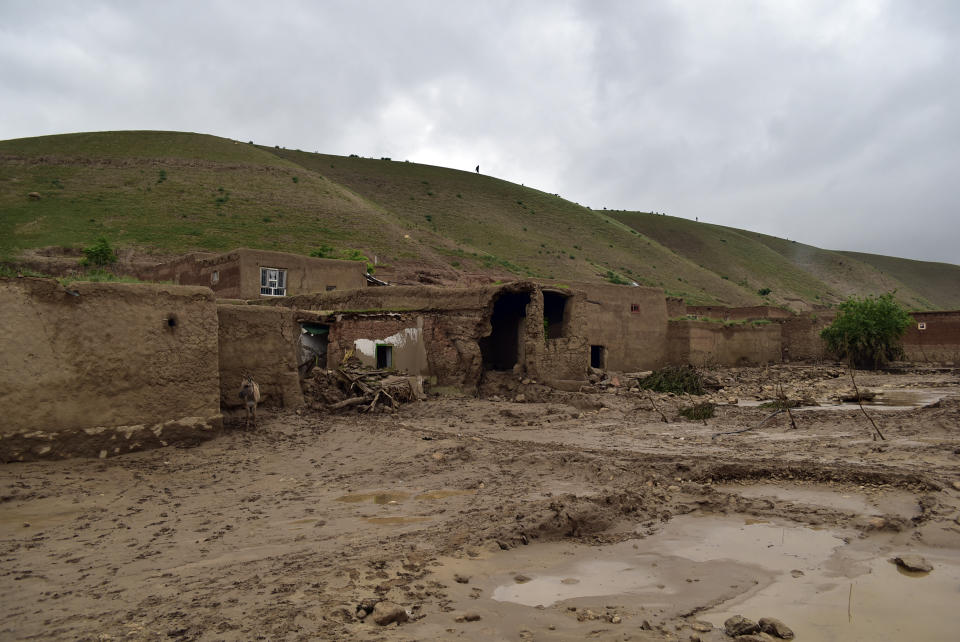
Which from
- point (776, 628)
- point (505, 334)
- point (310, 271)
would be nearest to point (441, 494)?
point (776, 628)

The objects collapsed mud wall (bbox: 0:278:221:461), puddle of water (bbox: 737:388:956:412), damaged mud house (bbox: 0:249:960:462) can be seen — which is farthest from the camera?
puddle of water (bbox: 737:388:956:412)

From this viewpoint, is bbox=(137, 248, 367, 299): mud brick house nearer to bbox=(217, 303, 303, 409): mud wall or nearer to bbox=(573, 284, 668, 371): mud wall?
bbox=(573, 284, 668, 371): mud wall

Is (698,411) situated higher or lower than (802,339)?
lower

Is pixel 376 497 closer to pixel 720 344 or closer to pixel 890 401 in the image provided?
pixel 890 401

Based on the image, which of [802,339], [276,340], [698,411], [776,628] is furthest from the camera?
[802,339]

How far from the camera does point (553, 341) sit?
16625mm

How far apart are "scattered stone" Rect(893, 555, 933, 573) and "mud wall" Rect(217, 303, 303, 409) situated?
930 centimetres

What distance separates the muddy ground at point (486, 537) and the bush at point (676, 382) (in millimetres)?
6959

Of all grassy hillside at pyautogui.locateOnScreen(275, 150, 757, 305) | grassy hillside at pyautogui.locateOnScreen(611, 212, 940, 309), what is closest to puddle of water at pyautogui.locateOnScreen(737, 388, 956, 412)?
grassy hillside at pyautogui.locateOnScreen(275, 150, 757, 305)

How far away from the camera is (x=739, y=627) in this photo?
354 centimetres

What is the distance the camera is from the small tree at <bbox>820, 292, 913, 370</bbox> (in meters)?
25.3

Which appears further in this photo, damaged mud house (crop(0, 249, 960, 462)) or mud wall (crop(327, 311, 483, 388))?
mud wall (crop(327, 311, 483, 388))

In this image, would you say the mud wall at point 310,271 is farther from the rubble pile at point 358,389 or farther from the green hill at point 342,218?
→ the rubble pile at point 358,389

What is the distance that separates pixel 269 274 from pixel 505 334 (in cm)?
1187
